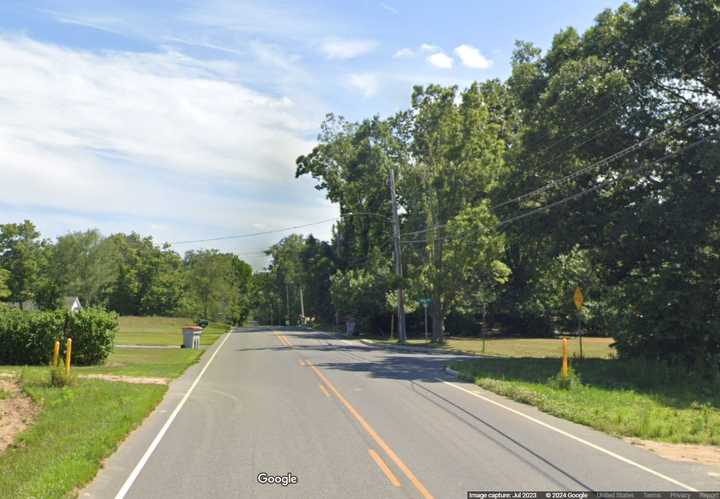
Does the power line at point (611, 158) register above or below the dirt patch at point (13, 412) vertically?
above

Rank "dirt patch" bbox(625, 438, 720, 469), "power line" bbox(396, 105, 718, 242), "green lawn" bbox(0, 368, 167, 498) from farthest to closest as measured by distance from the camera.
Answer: "power line" bbox(396, 105, 718, 242), "dirt patch" bbox(625, 438, 720, 469), "green lawn" bbox(0, 368, 167, 498)

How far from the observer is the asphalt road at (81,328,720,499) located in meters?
8.85

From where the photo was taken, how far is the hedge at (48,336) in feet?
88.3

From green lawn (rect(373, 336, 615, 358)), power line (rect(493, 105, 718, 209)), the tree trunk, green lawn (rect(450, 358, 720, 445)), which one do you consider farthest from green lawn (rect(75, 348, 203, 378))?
the tree trunk

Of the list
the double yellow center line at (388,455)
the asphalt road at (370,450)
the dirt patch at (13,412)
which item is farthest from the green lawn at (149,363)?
the double yellow center line at (388,455)

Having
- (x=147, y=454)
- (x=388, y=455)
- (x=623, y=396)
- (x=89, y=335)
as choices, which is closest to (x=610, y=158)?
(x=623, y=396)

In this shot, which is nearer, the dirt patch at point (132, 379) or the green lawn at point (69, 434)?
the green lawn at point (69, 434)

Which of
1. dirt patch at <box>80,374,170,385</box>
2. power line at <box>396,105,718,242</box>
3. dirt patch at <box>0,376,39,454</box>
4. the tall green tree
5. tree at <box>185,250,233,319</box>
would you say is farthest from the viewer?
tree at <box>185,250,233,319</box>

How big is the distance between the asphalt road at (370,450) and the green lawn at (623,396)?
776 millimetres

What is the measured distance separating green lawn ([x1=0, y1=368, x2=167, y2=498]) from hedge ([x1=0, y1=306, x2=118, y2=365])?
20.9 feet

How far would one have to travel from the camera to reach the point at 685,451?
11.7 meters

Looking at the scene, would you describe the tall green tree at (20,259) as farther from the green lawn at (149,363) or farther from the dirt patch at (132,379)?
the dirt patch at (132,379)

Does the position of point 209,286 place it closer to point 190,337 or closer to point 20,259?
point 20,259

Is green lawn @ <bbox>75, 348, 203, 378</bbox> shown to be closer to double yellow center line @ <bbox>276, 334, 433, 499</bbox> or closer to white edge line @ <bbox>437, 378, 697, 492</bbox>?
double yellow center line @ <bbox>276, 334, 433, 499</bbox>
